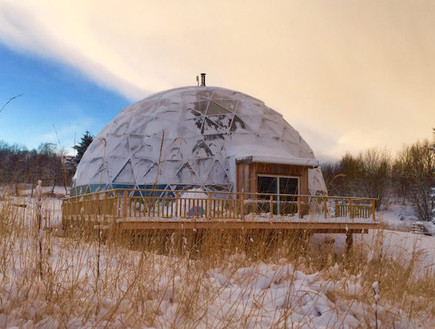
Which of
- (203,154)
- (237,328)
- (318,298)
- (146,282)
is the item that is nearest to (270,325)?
(237,328)

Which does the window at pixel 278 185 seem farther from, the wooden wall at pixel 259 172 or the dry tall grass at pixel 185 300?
the dry tall grass at pixel 185 300

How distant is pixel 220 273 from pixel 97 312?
1.64 meters

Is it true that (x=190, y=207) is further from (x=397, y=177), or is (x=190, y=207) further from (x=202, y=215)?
(x=397, y=177)

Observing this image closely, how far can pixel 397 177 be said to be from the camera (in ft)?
129

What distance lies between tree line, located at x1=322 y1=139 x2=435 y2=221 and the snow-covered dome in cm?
1513

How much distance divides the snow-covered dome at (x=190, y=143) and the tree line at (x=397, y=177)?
49.6 feet

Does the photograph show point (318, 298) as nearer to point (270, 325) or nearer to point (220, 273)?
point (270, 325)

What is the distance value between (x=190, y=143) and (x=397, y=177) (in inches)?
1268

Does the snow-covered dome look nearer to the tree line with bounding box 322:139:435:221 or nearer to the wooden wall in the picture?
the wooden wall

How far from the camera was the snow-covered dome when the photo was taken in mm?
13727

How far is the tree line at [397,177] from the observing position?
30406 mm

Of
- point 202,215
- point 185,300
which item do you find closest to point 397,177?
point 202,215

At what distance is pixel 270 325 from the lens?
2.58 metres

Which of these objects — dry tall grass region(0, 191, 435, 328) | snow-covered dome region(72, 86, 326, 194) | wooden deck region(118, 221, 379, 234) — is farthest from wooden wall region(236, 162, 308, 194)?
dry tall grass region(0, 191, 435, 328)
